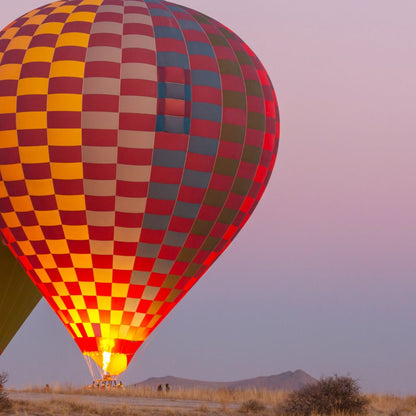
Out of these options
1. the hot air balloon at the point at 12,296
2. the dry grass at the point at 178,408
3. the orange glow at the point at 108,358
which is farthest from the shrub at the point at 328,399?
the hot air balloon at the point at 12,296

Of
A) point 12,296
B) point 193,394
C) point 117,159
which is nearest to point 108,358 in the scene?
point 193,394

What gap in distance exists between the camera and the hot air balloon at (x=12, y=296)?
116ft

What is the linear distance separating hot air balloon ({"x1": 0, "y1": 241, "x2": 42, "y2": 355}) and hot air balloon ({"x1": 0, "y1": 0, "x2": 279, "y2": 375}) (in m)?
5.12

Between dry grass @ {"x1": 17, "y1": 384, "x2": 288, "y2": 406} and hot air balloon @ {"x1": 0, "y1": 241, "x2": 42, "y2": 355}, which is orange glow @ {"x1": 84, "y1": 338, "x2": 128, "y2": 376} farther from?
hot air balloon @ {"x1": 0, "y1": 241, "x2": 42, "y2": 355}

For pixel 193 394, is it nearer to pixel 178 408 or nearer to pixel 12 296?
pixel 178 408

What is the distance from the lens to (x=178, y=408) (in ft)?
80.7

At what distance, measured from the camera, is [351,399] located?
85.8 ft

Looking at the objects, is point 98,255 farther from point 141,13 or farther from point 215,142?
point 141,13

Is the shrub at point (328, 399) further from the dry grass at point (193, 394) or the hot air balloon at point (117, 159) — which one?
the hot air balloon at point (117, 159)

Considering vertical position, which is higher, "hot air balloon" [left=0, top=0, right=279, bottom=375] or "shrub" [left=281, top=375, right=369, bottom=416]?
"hot air balloon" [left=0, top=0, right=279, bottom=375]

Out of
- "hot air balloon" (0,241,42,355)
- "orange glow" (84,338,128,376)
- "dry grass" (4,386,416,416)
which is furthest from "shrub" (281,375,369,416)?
"hot air balloon" (0,241,42,355)

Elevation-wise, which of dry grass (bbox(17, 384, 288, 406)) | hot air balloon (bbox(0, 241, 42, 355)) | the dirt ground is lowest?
the dirt ground

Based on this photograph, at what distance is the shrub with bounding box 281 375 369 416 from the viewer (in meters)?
25.4

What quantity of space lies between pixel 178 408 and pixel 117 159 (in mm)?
7434
